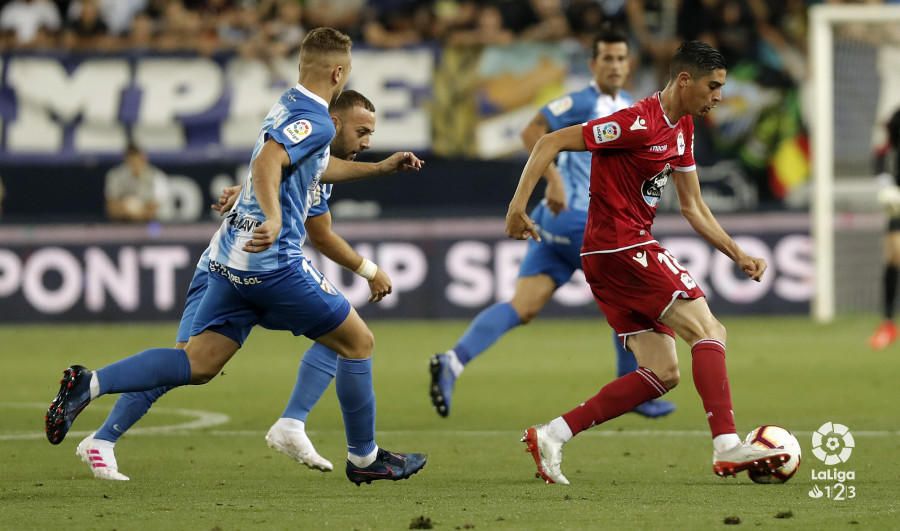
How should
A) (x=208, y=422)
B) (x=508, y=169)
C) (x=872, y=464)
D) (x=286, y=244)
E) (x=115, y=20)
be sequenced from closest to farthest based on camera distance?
1. (x=286, y=244)
2. (x=872, y=464)
3. (x=208, y=422)
4. (x=508, y=169)
5. (x=115, y=20)

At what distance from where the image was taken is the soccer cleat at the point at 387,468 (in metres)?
7.21

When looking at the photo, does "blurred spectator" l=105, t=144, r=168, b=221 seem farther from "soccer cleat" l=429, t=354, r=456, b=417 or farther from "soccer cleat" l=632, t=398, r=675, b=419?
"soccer cleat" l=632, t=398, r=675, b=419

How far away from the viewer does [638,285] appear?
7.22 meters

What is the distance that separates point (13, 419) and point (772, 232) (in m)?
9.88

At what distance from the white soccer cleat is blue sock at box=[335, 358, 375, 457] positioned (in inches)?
42.2

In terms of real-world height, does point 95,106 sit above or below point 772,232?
above

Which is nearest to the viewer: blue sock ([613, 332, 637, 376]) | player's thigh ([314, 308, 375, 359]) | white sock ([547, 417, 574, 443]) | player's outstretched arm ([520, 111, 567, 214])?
player's thigh ([314, 308, 375, 359])

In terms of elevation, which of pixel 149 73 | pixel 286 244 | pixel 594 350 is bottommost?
pixel 594 350

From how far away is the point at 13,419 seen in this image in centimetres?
1002

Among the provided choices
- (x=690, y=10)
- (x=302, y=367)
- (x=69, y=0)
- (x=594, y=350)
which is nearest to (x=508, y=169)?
(x=690, y=10)

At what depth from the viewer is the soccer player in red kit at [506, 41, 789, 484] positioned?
7.03m

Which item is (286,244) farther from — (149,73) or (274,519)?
(149,73)

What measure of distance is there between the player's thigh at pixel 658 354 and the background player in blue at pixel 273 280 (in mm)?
1245

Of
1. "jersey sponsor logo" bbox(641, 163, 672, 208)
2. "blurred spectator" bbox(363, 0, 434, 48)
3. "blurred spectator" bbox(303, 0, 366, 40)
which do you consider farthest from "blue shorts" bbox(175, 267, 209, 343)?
"blurred spectator" bbox(303, 0, 366, 40)
